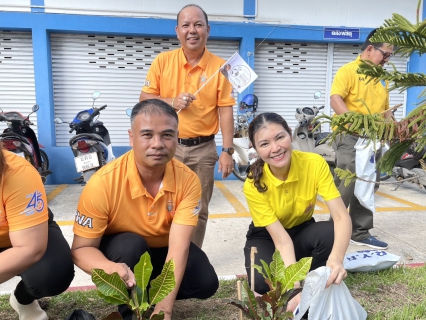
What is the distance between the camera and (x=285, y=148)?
2154 millimetres

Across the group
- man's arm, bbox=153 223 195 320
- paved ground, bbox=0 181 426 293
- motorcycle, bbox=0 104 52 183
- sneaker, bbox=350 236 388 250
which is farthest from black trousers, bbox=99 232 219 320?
motorcycle, bbox=0 104 52 183

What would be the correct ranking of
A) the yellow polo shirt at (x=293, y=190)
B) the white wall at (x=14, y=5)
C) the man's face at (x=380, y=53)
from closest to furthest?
the yellow polo shirt at (x=293, y=190)
the man's face at (x=380, y=53)
the white wall at (x=14, y=5)

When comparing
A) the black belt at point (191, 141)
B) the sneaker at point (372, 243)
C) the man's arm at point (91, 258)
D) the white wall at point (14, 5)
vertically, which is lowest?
the sneaker at point (372, 243)

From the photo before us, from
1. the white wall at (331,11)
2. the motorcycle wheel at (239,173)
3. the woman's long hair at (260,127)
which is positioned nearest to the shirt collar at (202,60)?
the woman's long hair at (260,127)

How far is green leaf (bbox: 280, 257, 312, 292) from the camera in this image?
4.07ft

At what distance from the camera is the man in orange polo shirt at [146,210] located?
6.03 ft

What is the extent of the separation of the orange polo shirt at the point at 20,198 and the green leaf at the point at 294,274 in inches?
45.0

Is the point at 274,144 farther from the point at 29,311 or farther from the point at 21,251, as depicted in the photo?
the point at 29,311

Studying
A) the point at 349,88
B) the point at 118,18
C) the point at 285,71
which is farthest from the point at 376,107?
the point at 118,18

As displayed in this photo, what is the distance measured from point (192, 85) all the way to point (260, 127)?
0.92 meters

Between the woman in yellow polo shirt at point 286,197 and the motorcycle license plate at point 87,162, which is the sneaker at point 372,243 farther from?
the motorcycle license plate at point 87,162

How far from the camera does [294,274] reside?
1.25m

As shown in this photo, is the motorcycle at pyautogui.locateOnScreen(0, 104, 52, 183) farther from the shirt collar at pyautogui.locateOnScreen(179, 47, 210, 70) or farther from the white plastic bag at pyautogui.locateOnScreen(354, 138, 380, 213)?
the white plastic bag at pyautogui.locateOnScreen(354, 138, 380, 213)

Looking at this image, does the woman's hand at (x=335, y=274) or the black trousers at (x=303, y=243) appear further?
the black trousers at (x=303, y=243)
